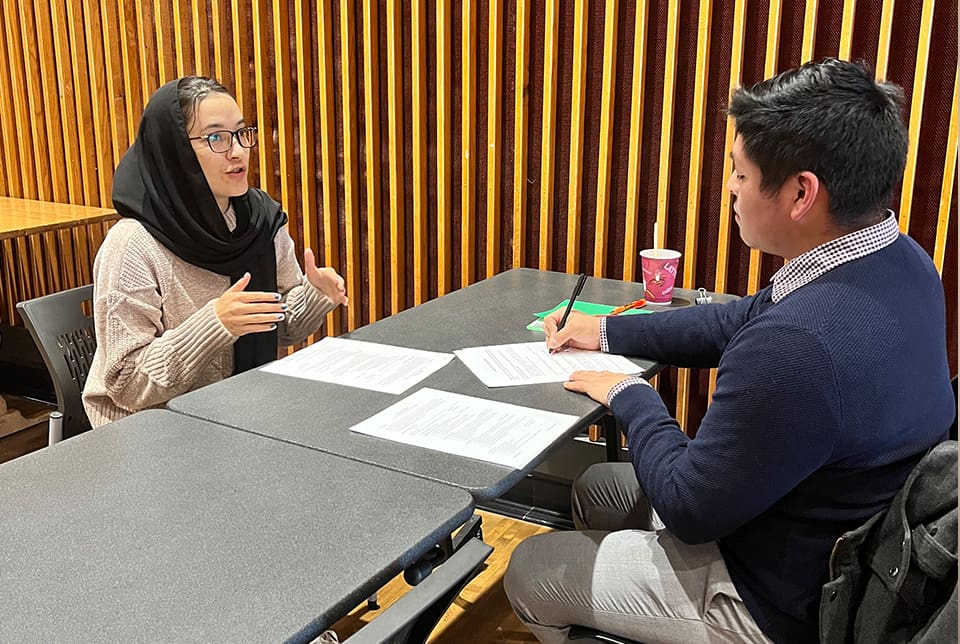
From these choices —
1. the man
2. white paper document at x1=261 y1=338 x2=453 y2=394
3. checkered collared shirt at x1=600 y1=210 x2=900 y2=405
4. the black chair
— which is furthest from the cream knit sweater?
checkered collared shirt at x1=600 y1=210 x2=900 y2=405

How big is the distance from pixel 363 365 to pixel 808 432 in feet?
3.29

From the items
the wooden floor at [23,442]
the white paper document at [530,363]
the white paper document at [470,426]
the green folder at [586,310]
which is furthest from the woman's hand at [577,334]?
the wooden floor at [23,442]

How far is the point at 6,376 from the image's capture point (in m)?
4.48

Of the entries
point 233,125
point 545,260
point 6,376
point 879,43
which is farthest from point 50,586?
point 6,376

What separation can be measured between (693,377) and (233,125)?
63.7 inches

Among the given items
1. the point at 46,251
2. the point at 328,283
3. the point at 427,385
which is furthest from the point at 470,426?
the point at 46,251

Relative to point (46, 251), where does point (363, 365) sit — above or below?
above

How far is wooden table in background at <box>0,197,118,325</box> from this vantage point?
386cm

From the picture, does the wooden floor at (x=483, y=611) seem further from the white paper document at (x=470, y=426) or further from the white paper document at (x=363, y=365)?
the white paper document at (x=470, y=426)

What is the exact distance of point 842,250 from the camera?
152 cm

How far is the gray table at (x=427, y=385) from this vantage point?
62.5 inches

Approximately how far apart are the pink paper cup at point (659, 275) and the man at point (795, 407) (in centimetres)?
85

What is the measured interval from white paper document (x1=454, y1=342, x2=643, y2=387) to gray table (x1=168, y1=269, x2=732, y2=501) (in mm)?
32

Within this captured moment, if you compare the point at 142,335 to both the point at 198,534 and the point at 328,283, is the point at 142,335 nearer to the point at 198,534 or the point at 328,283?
the point at 328,283
